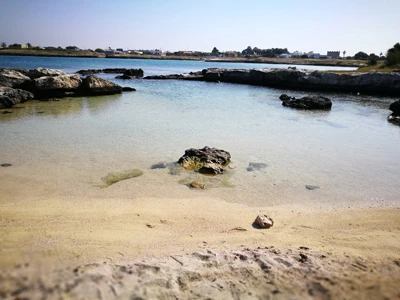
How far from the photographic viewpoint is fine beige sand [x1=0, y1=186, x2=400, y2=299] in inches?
128

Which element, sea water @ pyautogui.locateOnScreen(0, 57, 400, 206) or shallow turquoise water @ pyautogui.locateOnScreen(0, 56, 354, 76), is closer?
sea water @ pyautogui.locateOnScreen(0, 57, 400, 206)

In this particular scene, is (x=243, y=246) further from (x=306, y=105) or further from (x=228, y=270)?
(x=306, y=105)

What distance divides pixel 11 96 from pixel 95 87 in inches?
264

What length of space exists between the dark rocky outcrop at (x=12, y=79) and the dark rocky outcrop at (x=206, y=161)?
1862cm

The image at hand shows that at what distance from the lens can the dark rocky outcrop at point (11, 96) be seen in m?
17.0

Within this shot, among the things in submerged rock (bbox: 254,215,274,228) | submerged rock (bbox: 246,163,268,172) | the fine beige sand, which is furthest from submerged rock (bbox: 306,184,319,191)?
submerged rock (bbox: 254,215,274,228)

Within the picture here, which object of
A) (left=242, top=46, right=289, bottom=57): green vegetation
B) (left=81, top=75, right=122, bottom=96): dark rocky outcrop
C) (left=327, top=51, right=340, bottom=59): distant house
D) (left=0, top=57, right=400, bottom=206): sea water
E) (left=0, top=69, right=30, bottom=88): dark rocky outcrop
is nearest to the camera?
(left=0, top=57, right=400, bottom=206): sea water

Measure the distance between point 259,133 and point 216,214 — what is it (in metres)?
7.59

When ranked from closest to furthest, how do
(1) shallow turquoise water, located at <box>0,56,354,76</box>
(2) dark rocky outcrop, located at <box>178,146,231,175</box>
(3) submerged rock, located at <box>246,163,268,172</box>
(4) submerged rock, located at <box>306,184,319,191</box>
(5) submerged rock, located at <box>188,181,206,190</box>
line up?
1. (5) submerged rock, located at <box>188,181,206,190</box>
2. (4) submerged rock, located at <box>306,184,319,191</box>
3. (2) dark rocky outcrop, located at <box>178,146,231,175</box>
4. (3) submerged rock, located at <box>246,163,268,172</box>
5. (1) shallow turquoise water, located at <box>0,56,354,76</box>

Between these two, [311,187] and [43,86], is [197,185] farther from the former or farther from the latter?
[43,86]

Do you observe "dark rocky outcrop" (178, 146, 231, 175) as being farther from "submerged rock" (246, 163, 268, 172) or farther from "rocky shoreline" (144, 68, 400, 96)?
"rocky shoreline" (144, 68, 400, 96)

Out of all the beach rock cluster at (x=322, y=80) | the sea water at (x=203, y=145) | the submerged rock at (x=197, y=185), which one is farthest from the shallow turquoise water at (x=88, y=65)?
the submerged rock at (x=197, y=185)

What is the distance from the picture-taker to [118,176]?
23.8 ft

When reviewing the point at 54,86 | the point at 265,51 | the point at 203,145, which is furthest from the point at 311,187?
the point at 265,51
